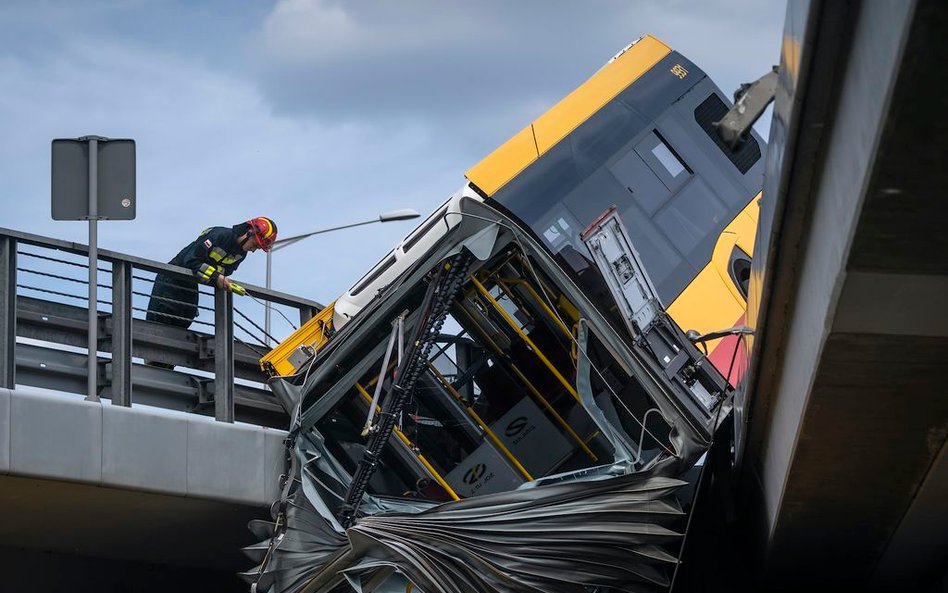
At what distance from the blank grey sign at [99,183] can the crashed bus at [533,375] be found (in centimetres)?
169

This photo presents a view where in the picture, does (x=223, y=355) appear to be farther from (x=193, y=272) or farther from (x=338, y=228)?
(x=338, y=228)

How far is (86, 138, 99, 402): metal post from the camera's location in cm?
978

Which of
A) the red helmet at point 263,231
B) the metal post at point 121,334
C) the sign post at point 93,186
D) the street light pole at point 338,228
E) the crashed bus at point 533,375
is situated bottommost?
the crashed bus at point 533,375

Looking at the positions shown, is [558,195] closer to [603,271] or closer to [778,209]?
[603,271]

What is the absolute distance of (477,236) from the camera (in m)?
9.87

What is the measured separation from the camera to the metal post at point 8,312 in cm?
927

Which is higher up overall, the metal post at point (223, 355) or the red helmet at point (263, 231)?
the red helmet at point (263, 231)

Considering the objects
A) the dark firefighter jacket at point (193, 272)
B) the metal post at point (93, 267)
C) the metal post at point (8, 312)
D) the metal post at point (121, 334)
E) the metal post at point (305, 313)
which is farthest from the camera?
the metal post at point (305, 313)

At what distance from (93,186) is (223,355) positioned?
1882 millimetres

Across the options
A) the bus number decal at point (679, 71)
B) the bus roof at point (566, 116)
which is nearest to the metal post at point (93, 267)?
the bus roof at point (566, 116)

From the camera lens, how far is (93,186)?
9.90 m

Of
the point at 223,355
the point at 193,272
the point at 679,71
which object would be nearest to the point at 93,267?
the point at 193,272

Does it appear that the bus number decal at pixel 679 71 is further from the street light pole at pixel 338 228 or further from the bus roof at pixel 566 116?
the street light pole at pixel 338 228

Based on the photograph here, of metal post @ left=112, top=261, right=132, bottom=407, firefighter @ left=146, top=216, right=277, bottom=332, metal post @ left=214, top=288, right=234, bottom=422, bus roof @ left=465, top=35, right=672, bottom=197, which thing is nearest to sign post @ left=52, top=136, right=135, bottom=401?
metal post @ left=112, top=261, right=132, bottom=407
